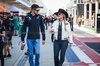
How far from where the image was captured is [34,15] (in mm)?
5371

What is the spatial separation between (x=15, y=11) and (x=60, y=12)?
18689 millimetres

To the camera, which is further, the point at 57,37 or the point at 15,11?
the point at 15,11

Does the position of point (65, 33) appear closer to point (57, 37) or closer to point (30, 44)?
point (57, 37)

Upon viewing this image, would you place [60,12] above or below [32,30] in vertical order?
above

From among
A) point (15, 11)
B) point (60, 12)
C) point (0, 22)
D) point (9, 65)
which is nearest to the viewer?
point (60, 12)

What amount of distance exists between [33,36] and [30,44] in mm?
238

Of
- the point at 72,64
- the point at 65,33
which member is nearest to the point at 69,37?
the point at 65,33

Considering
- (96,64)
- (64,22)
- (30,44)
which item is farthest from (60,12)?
(96,64)

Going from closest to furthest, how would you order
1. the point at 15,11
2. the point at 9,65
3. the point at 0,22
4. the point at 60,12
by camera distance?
the point at 60,12
the point at 0,22
the point at 9,65
the point at 15,11

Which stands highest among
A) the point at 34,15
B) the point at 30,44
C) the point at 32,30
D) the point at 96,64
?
the point at 34,15

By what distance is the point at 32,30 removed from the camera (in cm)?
536

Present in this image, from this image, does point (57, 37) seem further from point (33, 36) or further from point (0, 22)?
point (0, 22)

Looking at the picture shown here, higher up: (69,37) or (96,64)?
(69,37)

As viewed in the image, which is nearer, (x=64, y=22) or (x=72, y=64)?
(x=64, y=22)
